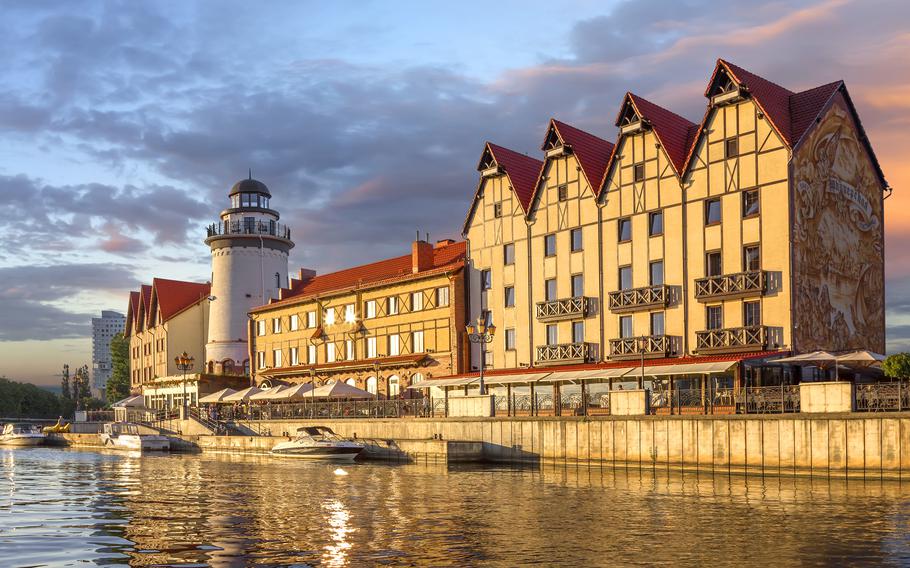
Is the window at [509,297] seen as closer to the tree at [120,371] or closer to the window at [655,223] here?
the window at [655,223]

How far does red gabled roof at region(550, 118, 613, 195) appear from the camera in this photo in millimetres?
57719

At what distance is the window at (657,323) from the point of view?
172 feet

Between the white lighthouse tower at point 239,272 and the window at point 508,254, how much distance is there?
39176 millimetres

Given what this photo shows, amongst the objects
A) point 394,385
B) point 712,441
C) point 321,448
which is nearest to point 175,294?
Result: point 394,385

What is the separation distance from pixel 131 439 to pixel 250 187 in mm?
33245

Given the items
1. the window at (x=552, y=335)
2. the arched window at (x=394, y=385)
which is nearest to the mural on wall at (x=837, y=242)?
the window at (x=552, y=335)

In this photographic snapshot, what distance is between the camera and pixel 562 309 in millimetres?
57844

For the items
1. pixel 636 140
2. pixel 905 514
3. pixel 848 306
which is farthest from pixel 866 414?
pixel 636 140

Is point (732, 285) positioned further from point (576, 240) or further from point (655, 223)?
point (576, 240)

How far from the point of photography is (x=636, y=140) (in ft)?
180

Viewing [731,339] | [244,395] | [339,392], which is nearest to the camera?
[731,339]

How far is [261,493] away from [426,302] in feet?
115

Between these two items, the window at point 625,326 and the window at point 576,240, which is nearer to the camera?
the window at point 625,326

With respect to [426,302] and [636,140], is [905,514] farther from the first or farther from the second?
[426,302]
